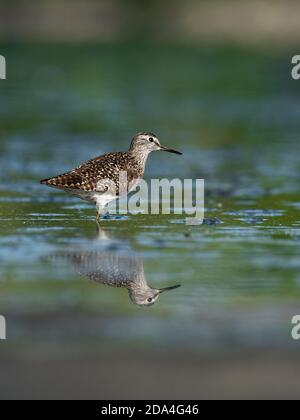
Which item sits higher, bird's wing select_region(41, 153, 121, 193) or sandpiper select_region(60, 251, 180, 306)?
bird's wing select_region(41, 153, 121, 193)

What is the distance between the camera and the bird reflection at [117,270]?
10.1 meters

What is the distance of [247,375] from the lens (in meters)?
7.55

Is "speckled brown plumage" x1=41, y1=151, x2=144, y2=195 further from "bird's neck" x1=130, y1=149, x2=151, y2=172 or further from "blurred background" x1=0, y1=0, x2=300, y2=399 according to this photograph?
"blurred background" x1=0, y1=0, x2=300, y2=399

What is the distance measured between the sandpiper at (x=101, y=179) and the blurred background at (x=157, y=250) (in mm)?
378

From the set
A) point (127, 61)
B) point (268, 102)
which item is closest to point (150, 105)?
point (268, 102)

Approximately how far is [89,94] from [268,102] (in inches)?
219

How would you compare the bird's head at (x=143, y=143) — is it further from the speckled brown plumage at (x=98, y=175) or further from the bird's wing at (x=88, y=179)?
the bird's wing at (x=88, y=179)

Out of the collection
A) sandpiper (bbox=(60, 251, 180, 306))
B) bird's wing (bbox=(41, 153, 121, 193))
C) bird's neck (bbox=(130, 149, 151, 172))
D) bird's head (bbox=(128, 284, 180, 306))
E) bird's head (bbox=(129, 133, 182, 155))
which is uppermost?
bird's head (bbox=(129, 133, 182, 155))

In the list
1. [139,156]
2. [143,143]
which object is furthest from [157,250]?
[143,143]

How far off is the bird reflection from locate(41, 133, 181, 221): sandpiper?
4.72ft

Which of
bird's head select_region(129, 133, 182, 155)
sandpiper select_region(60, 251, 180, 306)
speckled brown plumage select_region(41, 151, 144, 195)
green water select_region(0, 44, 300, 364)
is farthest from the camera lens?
bird's head select_region(129, 133, 182, 155)

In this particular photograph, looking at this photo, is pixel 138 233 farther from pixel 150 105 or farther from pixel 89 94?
pixel 89 94

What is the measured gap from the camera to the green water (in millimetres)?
9070

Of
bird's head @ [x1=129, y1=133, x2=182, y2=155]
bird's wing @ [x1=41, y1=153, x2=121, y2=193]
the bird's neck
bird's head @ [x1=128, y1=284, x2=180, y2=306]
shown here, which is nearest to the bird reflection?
bird's head @ [x1=128, y1=284, x2=180, y2=306]
